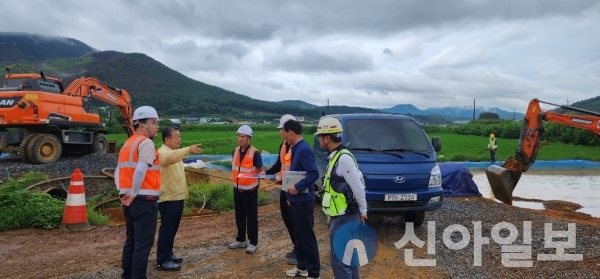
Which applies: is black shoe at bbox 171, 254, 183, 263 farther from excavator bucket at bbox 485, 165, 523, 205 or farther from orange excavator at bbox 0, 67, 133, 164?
orange excavator at bbox 0, 67, 133, 164

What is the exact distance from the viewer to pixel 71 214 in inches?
297

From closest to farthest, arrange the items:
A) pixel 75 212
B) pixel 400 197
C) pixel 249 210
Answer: pixel 249 210
pixel 400 197
pixel 75 212

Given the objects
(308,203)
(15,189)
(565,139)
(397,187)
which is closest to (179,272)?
(308,203)

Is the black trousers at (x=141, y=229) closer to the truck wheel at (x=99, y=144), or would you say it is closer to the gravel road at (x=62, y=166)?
the gravel road at (x=62, y=166)

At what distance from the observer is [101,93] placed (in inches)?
633

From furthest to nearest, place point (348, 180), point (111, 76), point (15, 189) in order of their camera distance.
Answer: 1. point (111, 76)
2. point (15, 189)
3. point (348, 180)

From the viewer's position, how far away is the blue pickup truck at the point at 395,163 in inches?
263

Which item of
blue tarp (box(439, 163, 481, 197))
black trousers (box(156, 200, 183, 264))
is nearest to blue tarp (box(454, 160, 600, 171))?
blue tarp (box(439, 163, 481, 197))

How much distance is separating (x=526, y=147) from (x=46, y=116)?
13.3m

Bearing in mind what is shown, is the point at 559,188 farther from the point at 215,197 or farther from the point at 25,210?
the point at 25,210

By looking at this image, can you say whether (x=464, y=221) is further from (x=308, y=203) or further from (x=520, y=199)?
(x=520, y=199)

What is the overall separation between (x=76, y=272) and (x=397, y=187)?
4.26m

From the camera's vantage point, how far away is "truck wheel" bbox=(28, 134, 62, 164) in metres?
13.3

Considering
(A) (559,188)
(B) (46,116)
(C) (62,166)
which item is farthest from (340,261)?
(A) (559,188)
